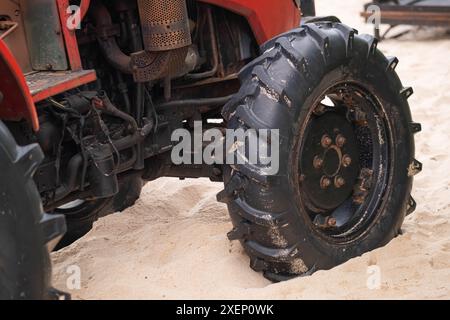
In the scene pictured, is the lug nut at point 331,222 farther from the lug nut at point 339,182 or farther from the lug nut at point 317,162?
the lug nut at point 317,162

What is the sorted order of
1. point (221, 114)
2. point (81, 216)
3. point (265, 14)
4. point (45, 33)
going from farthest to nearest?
point (81, 216), point (265, 14), point (221, 114), point (45, 33)

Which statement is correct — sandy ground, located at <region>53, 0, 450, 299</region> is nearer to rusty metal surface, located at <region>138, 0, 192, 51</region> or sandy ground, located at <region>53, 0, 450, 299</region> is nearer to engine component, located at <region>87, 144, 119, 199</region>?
engine component, located at <region>87, 144, 119, 199</region>

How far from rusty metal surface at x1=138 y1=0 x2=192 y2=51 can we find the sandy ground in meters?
1.02

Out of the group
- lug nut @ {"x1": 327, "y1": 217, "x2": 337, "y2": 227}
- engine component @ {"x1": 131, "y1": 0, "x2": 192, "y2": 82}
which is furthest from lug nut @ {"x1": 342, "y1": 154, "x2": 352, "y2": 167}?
engine component @ {"x1": 131, "y1": 0, "x2": 192, "y2": 82}

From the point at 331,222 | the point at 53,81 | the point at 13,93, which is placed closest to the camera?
the point at 13,93

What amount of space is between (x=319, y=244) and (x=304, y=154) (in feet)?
1.38

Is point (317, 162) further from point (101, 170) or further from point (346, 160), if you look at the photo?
point (101, 170)

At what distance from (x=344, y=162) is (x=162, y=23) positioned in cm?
114

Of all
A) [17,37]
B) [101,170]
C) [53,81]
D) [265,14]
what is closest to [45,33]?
[17,37]

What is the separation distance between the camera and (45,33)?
3.32 meters

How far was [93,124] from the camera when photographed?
345 cm

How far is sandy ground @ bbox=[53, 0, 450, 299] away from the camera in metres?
3.46
